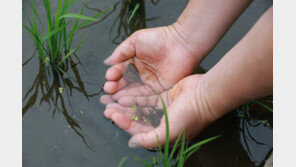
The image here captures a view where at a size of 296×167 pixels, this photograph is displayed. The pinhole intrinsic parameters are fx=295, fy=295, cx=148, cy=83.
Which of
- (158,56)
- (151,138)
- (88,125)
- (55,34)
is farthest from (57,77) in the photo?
(151,138)

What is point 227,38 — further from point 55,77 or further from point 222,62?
point 55,77

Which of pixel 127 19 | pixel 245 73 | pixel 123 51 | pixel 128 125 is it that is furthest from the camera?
pixel 127 19

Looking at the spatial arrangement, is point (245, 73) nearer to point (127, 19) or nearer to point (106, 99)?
point (106, 99)

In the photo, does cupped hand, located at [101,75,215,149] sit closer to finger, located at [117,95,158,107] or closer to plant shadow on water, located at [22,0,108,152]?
finger, located at [117,95,158,107]

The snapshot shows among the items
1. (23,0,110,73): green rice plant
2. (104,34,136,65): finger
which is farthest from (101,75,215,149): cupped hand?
(23,0,110,73): green rice plant

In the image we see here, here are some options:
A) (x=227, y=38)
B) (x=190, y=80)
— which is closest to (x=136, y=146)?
(x=190, y=80)

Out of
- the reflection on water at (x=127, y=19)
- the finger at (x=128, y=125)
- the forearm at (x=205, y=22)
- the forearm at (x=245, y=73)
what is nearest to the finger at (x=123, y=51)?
the reflection on water at (x=127, y=19)
